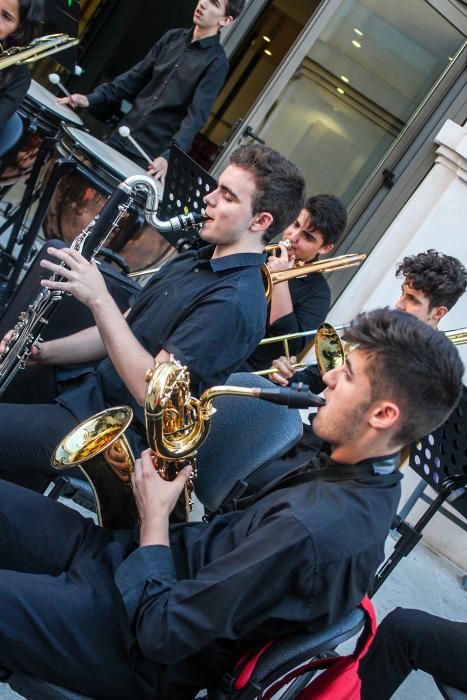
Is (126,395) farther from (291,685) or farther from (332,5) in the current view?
(332,5)

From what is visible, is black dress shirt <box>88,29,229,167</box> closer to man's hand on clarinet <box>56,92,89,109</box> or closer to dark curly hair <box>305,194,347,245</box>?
man's hand on clarinet <box>56,92,89,109</box>

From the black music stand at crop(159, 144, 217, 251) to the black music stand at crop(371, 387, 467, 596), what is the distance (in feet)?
3.83

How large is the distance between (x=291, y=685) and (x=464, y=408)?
1.33 m

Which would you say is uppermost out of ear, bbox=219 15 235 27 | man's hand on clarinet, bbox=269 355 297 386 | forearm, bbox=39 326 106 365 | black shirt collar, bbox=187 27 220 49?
ear, bbox=219 15 235 27

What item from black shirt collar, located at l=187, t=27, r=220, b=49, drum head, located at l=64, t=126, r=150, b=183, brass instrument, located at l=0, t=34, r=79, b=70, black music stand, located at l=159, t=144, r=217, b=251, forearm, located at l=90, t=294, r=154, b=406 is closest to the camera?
forearm, located at l=90, t=294, r=154, b=406

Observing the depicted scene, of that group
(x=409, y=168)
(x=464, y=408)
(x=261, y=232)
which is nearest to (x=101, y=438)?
(x=261, y=232)

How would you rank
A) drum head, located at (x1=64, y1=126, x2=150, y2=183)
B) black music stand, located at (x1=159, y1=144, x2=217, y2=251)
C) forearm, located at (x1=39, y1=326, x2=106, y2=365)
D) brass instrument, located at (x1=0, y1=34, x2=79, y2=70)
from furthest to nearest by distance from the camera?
drum head, located at (x1=64, y1=126, x2=150, y2=183) → brass instrument, located at (x1=0, y1=34, x2=79, y2=70) → black music stand, located at (x1=159, y1=144, x2=217, y2=251) → forearm, located at (x1=39, y1=326, x2=106, y2=365)

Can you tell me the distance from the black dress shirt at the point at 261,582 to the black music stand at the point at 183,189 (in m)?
1.55

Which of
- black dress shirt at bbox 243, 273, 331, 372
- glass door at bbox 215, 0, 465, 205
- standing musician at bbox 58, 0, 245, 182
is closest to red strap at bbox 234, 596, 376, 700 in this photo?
black dress shirt at bbox 243, 273, 331, 372

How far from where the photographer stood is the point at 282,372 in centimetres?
315

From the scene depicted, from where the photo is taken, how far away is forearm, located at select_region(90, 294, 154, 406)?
6.66 feet

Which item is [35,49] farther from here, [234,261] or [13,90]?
[234,261]

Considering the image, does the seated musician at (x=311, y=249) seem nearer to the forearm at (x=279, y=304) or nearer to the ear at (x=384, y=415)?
the forearm at (x=279, y=304)

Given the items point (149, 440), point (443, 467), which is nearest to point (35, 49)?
point (149, 440)
